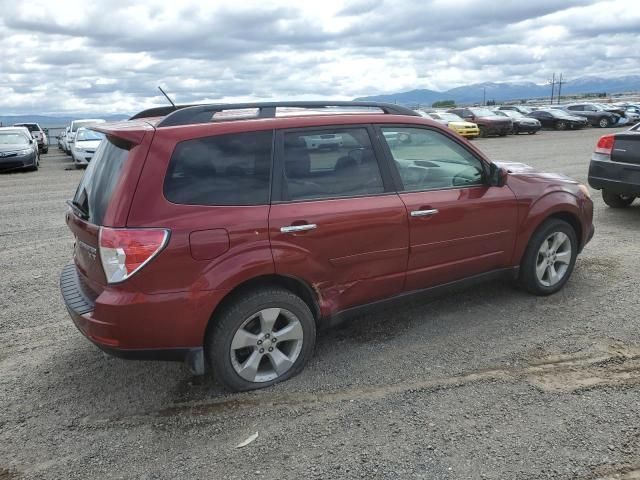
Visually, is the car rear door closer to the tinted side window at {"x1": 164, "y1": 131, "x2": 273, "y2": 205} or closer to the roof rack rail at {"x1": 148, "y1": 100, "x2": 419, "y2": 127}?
the tinted side window at {"x1": 164, "y1": 131, "x2": 273, "y2": 205}

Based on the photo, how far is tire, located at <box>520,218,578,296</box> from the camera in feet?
15.4

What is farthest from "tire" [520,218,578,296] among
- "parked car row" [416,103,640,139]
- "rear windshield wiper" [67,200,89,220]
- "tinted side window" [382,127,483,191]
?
"parked car row" [416,103,640,139]

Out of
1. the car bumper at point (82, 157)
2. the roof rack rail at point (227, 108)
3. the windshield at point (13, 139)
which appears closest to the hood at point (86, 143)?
the car bumper at point (82, 157)

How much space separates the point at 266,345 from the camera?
3.47 m

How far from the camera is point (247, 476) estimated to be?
8.96 feet

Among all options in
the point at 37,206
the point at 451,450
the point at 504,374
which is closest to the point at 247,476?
the point at 451,450

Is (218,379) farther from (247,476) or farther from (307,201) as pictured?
(307,201)

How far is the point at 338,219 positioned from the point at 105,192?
1.44m

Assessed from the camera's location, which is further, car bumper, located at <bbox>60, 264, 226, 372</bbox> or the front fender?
the front fender

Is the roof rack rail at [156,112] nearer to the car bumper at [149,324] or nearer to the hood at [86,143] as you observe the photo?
the car bumper at [149,324]

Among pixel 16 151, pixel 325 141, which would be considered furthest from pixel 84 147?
pixel 325 141

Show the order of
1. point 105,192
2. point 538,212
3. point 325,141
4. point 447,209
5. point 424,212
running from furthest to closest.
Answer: point 538,212 → point 447,209 → point 424,212 → point 325,141 → point 105,192

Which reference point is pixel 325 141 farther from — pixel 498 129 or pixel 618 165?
pixel 498 129

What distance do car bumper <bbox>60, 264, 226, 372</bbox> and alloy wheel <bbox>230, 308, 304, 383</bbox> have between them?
252 mm
